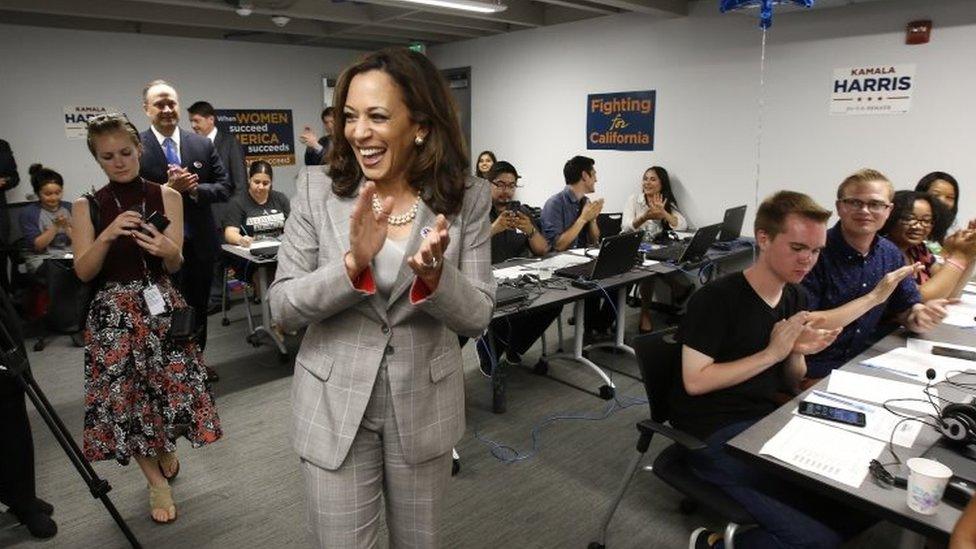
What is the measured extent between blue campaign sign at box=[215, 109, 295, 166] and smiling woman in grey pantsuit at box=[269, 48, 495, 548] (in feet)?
21.7

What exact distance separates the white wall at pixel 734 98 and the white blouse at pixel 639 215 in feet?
0.63

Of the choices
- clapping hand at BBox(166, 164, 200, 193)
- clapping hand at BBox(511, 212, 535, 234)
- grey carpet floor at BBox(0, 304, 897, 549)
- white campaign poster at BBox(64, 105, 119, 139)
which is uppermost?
white campaign poster at BBox(64, 105, 119, 139)

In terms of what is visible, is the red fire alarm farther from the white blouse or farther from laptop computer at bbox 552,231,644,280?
laptop computer at bbox 552,231,644,280

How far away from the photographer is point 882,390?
186 centimetres

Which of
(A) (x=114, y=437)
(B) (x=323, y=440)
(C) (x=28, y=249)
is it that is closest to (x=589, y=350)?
(A) (x=114, y=437)

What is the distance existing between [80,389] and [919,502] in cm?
430

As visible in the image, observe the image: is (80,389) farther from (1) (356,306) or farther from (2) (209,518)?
(1) (356,306)

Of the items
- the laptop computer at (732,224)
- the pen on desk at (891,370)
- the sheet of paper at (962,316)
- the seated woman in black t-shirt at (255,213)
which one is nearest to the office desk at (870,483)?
the pen on desk at (891,370)

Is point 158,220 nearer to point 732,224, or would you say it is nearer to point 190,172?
point 190,172

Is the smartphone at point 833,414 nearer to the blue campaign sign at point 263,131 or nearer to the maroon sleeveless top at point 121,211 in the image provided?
the maroon sleeveless top at point 121,211

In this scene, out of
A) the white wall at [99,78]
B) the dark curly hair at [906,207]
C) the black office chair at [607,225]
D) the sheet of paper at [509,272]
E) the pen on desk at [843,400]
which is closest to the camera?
the pen on desk at [843,400]

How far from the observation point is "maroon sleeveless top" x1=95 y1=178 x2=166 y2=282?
2021 millimetres

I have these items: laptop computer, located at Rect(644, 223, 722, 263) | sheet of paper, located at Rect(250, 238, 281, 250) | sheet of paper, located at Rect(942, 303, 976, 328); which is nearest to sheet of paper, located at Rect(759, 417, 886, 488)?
sheet of paper, located at Rect(942, 303, 976, 328)

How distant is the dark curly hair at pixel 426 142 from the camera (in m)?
1.08
